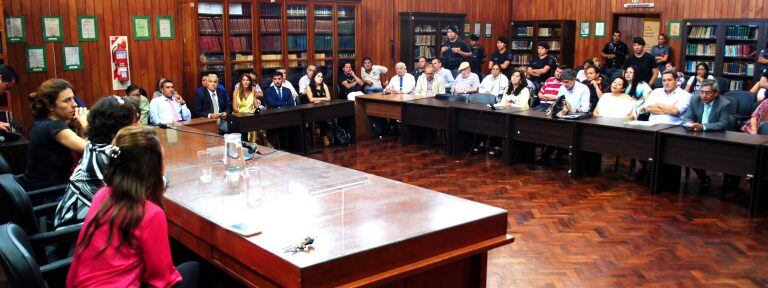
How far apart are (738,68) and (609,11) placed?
2.60 m

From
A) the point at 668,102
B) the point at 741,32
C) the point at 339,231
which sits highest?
the point at 741,32

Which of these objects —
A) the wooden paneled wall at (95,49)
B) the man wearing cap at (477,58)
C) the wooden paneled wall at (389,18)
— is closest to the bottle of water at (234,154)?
the wooden paneled wall at (95,49)

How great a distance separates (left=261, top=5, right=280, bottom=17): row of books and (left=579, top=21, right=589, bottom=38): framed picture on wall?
6.39 metres

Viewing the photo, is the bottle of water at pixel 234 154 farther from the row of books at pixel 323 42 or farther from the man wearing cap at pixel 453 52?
the man wearing cap at pixel 453 52

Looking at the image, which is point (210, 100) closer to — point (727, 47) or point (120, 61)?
point (120, 61)

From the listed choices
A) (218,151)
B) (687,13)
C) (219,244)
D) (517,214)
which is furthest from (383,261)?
(687,13)

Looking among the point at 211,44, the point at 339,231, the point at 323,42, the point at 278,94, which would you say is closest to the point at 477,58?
the point at 323,42

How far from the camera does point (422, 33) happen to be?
12.7m

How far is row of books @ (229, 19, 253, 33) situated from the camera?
968 centimetres

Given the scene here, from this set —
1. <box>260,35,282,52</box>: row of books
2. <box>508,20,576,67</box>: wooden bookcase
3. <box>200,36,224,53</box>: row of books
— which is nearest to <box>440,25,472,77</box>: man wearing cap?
<box>508,20,576,67</box>: wooden bookcase

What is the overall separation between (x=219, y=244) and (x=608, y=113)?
586 centimetres

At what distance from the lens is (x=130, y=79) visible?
8688 mm

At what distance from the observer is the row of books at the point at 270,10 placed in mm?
10039

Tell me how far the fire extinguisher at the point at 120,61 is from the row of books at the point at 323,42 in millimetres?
3246
